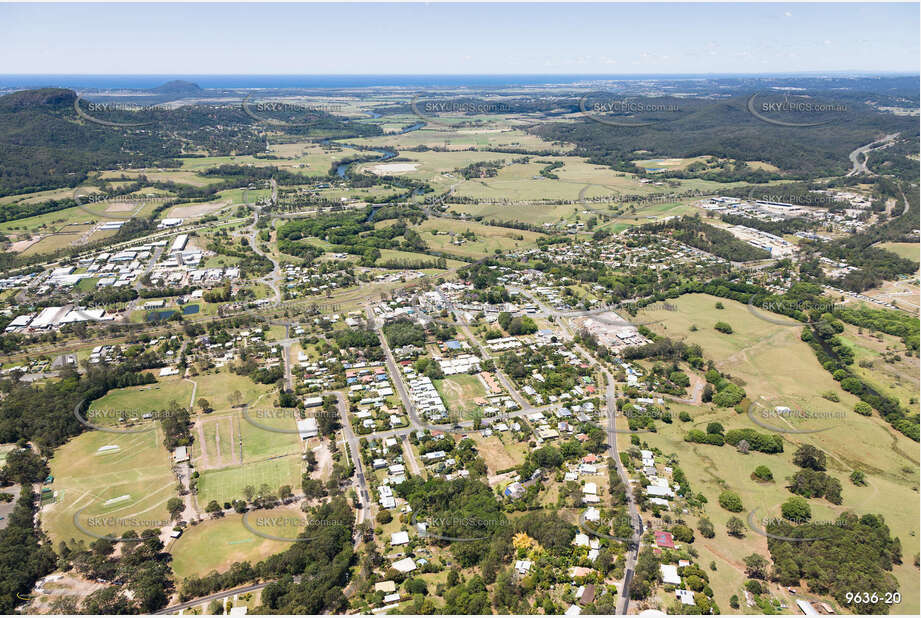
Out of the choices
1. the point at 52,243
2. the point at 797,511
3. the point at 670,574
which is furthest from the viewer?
the point at 52,243

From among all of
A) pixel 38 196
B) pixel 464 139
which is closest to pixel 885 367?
pixel 38 196

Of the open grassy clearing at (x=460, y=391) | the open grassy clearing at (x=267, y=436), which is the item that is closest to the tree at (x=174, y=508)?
the open grassy clearing at (x=267, y=436)

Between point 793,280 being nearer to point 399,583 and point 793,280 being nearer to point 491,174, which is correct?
point 399,583

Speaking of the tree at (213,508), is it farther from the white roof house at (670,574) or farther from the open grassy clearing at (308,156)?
the open grassy clearing at (308,156)

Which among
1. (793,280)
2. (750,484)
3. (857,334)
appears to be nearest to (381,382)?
(750,484)

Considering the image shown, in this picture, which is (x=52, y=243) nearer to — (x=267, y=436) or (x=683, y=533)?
(x=267, y=436)
